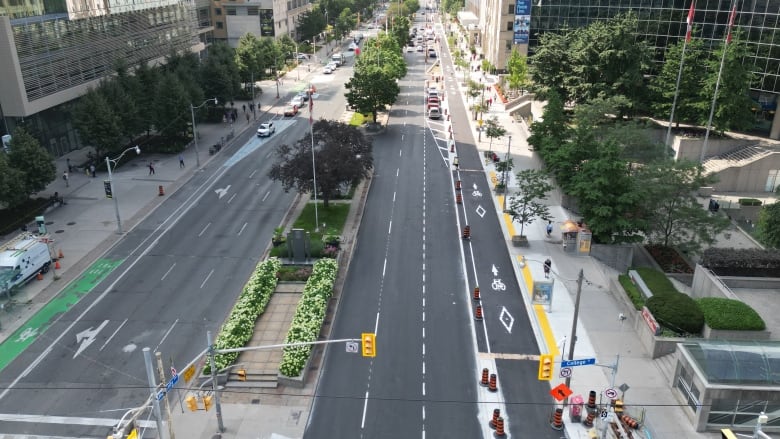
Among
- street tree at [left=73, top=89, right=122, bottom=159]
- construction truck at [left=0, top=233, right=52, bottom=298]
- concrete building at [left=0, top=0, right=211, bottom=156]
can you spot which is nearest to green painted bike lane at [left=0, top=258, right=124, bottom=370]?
construction truck at [left=0, top=233, right=52, bottom=298]

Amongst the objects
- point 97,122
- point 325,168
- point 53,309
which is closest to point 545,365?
point 325,168

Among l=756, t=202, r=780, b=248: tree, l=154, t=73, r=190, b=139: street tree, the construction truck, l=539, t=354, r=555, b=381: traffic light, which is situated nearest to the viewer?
l=539, t=354, r=555, b=381: traffic light

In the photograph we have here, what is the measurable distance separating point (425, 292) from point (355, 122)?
50544mm

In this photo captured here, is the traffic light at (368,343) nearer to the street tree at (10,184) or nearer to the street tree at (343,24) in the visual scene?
the street tree at (10,184)

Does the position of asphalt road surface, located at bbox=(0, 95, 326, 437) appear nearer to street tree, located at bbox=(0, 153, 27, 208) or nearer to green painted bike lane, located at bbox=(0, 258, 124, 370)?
green painted bike lane, located at bbox=(0, 258, 124, 370)

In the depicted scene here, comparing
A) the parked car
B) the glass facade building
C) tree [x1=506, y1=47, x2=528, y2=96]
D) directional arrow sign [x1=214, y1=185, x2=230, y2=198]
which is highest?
the glass facade building

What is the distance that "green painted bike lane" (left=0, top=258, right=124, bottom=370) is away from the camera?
37.6 meters

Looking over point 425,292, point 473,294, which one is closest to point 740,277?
point 473,294

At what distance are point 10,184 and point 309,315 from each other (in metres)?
31.1

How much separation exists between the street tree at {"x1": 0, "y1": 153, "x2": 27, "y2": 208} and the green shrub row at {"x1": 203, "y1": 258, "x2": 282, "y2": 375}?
77.8ft

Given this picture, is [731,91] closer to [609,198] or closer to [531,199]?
[609,198]

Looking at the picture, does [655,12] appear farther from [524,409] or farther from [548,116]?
[524,409]

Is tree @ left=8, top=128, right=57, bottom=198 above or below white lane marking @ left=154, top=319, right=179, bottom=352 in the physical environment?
above

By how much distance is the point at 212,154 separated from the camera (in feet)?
247
